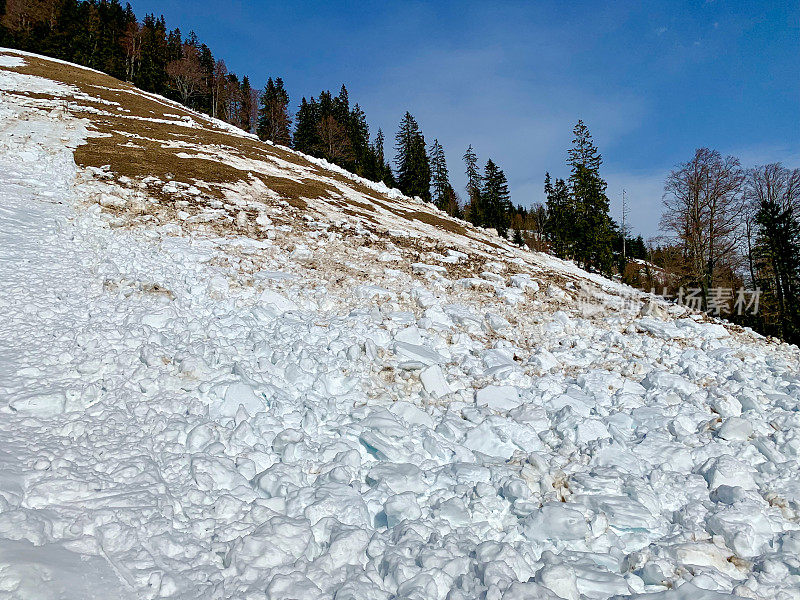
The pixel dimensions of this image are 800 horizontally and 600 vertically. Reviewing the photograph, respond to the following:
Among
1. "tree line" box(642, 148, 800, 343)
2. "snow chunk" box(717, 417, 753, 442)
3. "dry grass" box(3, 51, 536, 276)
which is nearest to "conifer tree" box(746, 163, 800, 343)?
"tree line" box(642, 148, 800, 343)

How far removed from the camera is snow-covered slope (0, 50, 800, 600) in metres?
3.05

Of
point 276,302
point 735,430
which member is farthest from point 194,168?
point 735,430

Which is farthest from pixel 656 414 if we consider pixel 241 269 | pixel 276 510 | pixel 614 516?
pixel 241 269

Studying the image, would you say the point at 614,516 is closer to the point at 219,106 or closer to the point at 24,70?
the point at 24,70

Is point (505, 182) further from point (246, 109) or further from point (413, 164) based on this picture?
point (246, 109)

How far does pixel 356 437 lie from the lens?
190 inches

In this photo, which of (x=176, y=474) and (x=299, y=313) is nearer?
(x=176, y=474)

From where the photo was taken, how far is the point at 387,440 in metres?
Result: 4.72

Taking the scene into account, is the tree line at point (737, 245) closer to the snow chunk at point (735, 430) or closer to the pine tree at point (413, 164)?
the snow chunk at point (735, 430)

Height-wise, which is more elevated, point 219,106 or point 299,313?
point 219,106

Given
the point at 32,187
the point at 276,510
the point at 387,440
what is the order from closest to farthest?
A: the point at 276,510, the point at 387,440, the point at 32,187

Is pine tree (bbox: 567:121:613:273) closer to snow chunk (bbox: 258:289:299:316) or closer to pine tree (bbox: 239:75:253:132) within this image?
snow chunk (bbox: 258:289:299:316)

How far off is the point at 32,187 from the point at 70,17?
79376mm

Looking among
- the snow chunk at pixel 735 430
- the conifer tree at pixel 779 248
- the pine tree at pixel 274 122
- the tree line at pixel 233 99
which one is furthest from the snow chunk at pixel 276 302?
the pine tree at pixel 274 122
